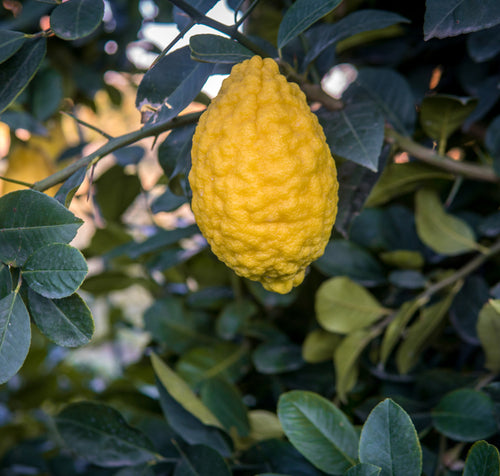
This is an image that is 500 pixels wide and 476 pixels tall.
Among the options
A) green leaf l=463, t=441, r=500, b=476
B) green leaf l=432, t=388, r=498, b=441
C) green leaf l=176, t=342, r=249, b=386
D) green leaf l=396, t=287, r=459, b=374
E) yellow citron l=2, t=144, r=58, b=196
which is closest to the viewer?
green leaf l=463, t=441, r=500, b=476

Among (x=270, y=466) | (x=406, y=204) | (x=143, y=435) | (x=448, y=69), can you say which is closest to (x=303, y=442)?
(x=270, y=466)

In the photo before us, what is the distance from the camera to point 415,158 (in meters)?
0.60

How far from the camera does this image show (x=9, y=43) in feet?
1.49

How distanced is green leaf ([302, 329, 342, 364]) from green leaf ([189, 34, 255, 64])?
404 mm

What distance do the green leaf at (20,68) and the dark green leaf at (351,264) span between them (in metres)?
0.42

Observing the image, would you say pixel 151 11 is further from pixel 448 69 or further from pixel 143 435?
pixel 143 435

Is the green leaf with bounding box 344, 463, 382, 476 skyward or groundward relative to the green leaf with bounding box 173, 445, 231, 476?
skyward

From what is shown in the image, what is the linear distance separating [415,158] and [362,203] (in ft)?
0.49

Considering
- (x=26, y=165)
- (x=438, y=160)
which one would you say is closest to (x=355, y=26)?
(x=438, y=160)

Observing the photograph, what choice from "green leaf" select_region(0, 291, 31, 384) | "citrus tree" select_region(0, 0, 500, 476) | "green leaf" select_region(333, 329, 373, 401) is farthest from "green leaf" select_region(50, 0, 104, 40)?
"green leaf" select_region(333, 329, 373, 401)

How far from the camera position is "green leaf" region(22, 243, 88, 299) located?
38cm

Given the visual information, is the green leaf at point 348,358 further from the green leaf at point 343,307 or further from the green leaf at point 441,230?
the green leaf at point 441,230

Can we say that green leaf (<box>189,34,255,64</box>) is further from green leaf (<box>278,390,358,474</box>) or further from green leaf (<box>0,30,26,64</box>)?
green leaf (<box>278,390,358,474</box>)

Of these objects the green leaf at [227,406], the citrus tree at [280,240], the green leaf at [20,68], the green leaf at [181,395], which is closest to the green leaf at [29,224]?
the citrus tree at [280,240]
